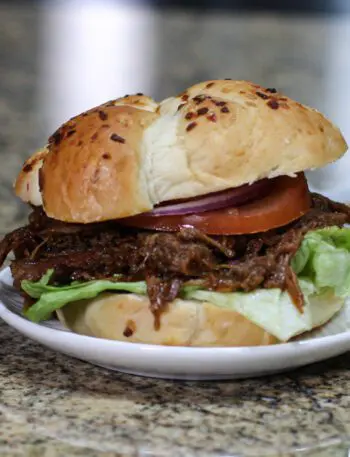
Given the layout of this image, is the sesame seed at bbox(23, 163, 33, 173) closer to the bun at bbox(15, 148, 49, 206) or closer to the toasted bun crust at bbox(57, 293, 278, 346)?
the bun at bbox(15, 148, 49, 206)

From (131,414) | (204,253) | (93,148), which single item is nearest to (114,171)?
(93,148)

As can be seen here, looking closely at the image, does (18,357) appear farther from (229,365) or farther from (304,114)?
(304,114)

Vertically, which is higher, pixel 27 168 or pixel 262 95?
pixel 262 95

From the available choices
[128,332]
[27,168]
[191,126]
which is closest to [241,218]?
[191,126]

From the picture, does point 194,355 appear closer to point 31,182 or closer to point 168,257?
point 168,257

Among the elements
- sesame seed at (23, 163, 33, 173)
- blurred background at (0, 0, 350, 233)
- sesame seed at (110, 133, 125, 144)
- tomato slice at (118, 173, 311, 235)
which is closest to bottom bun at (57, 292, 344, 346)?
tomato slice at (118, 173, 311, 235)

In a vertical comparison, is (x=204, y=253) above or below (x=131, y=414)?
above

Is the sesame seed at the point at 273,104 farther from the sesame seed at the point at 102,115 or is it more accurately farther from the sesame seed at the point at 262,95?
the sesame seed at the point at 102,115
